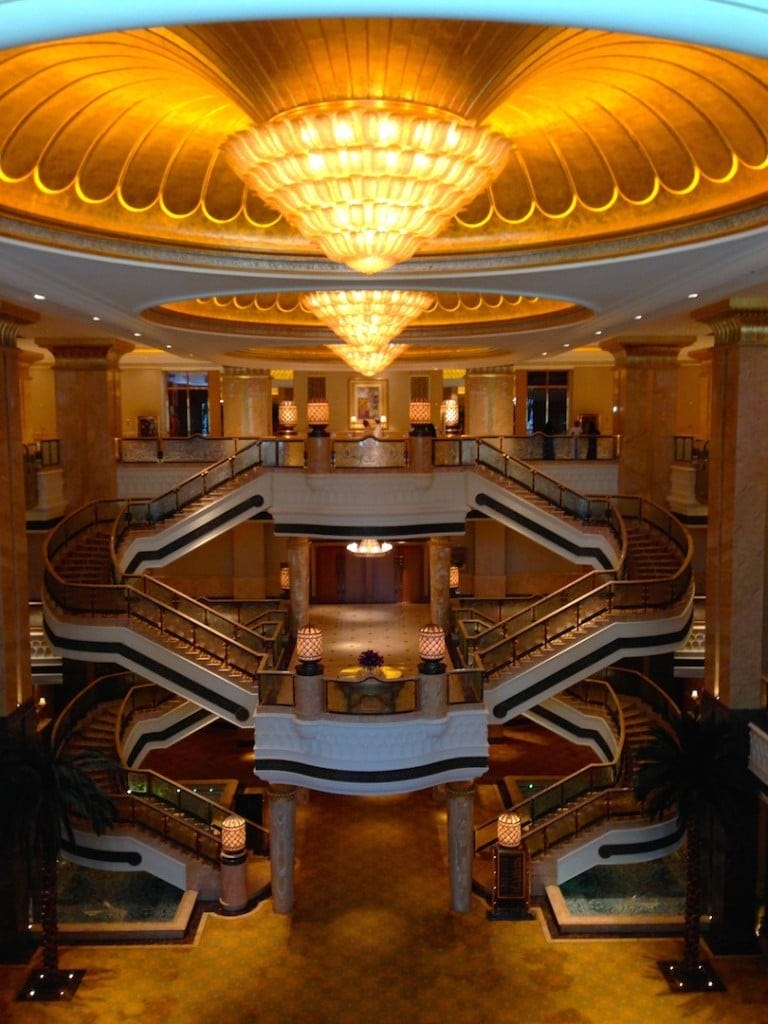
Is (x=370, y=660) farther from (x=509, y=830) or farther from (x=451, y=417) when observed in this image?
(x=451, y=417)

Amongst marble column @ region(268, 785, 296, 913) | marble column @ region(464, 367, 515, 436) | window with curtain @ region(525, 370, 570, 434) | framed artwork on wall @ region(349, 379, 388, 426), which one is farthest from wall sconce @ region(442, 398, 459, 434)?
marble column @ region(268, 785, 296, 913)

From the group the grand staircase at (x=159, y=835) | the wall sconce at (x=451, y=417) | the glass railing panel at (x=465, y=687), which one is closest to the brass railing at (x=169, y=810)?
the grand staircase at (x=159, y=835)

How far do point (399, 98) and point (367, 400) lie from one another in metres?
18.7

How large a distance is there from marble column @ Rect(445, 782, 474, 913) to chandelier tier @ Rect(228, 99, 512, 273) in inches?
372

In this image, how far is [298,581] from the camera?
16875 mm

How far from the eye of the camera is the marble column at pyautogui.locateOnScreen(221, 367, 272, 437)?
22250mm

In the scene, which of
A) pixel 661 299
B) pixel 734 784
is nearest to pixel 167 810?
pixel 734 784

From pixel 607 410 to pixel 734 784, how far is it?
50.8 feet

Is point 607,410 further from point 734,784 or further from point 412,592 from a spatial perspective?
point 734,784

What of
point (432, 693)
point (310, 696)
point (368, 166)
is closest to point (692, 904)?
point (432, 693)

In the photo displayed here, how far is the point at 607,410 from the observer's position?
25453mm

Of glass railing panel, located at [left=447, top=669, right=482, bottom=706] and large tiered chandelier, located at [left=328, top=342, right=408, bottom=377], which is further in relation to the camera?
large tiered chandelier, located at [left=328, top=342, right=408, bottom=377]

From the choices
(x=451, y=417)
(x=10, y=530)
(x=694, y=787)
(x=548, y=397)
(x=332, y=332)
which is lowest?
(x=694, y=787)

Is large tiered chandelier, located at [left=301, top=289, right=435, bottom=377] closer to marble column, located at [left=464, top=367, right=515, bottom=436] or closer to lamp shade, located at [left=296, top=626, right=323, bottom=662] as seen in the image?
lamp shade, located at [left=296, top=626, right=323, bottom=662]
